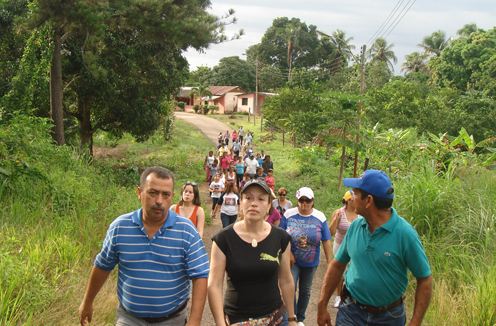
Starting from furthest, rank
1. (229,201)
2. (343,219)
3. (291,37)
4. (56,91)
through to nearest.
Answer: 1. (291,37)
2. (56,91)
3. (229,201)
4. (343,219)

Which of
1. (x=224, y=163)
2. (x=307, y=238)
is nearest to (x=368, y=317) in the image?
(x=307, y=238)

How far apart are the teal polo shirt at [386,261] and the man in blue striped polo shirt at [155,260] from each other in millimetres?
1225

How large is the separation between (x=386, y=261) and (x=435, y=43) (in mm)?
64473

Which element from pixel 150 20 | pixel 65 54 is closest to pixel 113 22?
pixel 150 20

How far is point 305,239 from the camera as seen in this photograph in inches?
199

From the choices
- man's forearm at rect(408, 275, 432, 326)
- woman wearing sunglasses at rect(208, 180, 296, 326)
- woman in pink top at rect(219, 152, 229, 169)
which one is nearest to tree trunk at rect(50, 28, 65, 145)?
woman in pink top at rect(219, 152, 229, 169)

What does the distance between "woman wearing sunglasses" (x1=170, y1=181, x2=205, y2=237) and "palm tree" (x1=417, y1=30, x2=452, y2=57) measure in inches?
2443

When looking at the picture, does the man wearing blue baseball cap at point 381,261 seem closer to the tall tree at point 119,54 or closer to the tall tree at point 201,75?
the tall tree at point 119,54

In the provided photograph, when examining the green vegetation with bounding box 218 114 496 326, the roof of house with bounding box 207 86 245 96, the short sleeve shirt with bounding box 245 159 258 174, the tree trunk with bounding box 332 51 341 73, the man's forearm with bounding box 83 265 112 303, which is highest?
the tree trunk with bounding box 332 51 341 73

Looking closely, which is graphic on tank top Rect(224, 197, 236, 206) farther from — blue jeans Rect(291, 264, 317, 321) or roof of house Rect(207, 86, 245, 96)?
roof of house Rect(207, 86, 245, 96)

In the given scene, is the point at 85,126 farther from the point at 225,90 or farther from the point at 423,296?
the point at 225,90

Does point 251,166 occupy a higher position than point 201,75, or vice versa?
point 201,75

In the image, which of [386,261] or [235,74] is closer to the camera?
[386,261]

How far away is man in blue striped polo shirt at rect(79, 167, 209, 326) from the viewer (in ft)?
9.63
